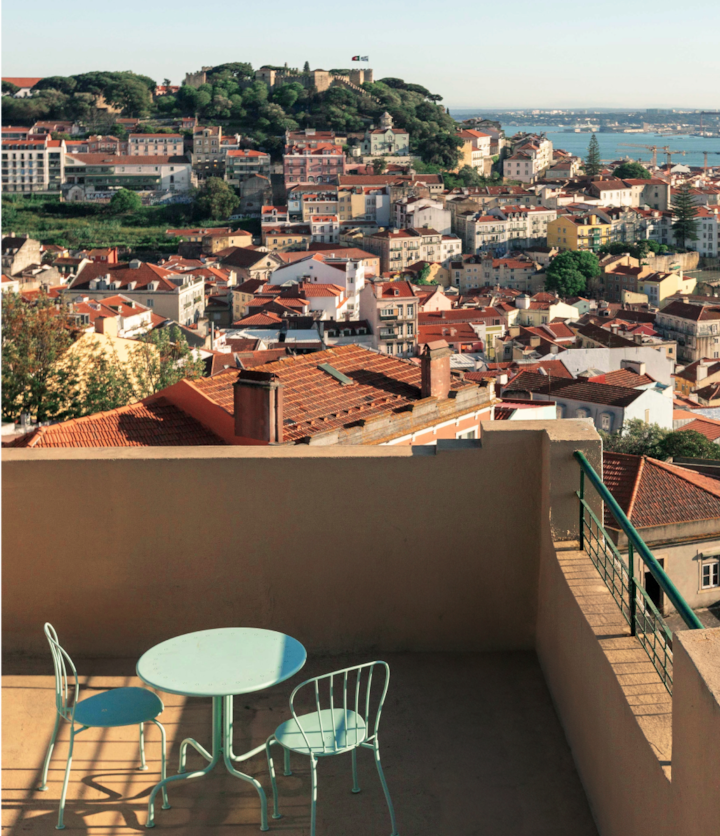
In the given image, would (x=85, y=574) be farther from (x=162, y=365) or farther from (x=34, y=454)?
(x=162, y=365)

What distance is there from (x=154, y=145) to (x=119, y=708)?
85.1 m

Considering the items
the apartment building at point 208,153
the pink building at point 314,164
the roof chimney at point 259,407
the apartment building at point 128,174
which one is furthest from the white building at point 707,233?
the roof chimney at point 259,407

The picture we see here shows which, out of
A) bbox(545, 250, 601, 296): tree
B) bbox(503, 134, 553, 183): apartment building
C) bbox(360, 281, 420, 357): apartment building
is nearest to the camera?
bbox(360, 281, 420, 357): apartment building

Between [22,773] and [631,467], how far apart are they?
34.2ft

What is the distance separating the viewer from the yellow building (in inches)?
2788

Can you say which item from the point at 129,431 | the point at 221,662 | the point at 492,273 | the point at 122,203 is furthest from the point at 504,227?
the point at 221,662

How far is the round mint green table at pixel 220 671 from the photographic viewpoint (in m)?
2.32

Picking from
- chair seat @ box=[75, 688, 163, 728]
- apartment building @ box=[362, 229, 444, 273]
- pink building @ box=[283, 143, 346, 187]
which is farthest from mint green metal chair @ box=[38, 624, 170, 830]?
pink building @ box=[283, 143, 346, 187]

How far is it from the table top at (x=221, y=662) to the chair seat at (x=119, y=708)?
0.45ft

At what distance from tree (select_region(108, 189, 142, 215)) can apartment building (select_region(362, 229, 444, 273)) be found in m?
19.3

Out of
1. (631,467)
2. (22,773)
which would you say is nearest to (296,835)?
(22,773)

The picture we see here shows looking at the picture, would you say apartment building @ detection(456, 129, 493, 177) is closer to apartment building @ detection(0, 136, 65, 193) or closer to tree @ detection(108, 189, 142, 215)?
tree @ detection(108, 189, 142, 215)

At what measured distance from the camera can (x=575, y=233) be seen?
7062cm

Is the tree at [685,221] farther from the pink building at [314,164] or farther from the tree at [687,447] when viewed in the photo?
the tree at [687,447]
